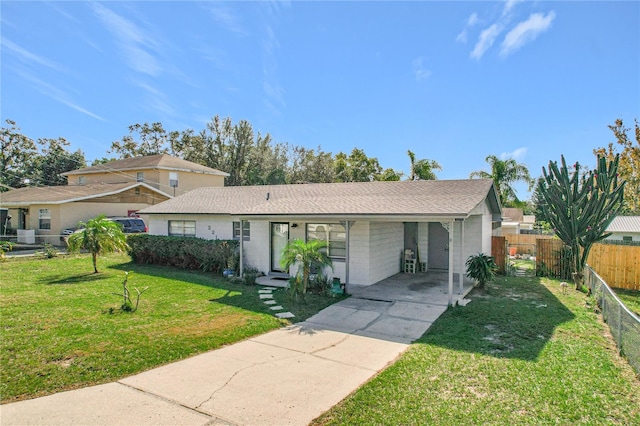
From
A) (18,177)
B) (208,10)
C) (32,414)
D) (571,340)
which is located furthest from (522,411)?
(18,177)

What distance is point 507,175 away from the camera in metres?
29.6

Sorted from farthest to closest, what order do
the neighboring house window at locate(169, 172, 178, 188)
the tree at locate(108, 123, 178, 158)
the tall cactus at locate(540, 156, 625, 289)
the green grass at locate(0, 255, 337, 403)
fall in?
the tree at locate(108, 123, 178, 158) → the neighboring house window at locate(169, 172, 178, 188) → the tall cactus at locate(540, 156, 625, 289) → the green grass at locate(0, 255, 337, 403)

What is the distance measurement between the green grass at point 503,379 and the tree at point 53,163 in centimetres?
5093

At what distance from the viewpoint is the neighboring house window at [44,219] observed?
75.5ft

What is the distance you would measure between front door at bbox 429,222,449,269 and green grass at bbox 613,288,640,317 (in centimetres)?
549

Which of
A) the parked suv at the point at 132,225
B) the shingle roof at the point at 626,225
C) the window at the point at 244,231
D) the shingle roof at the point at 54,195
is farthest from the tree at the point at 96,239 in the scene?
the shingle roof at the point at 626,225

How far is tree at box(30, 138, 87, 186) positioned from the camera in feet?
145

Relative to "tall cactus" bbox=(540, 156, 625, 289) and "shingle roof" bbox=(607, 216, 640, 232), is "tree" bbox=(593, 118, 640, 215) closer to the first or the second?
"shingle roof" bbox=(607, 216, 640, 232)

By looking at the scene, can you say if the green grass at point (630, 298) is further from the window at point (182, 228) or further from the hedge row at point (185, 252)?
the window at point (182, 228)

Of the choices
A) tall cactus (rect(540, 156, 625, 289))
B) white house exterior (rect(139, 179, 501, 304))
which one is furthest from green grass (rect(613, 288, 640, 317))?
white house exterior (rect(139, 179, 501, 304))

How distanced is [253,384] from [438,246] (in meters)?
11.3

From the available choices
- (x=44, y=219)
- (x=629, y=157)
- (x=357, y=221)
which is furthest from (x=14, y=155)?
(x=629, y=157)

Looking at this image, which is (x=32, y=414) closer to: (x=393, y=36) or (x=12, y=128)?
(x=393, y=36)

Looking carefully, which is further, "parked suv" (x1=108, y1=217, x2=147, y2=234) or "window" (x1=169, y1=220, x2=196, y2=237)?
"parked suv" (x1=108, y1=217, x2=147, y2=234)
